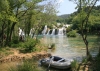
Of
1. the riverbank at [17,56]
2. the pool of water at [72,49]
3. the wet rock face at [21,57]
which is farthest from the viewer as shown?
the pool of water at [72,49]

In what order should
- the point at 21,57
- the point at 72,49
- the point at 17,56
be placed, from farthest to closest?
the point at 72,49
the point at 21,57
the point at 17,56

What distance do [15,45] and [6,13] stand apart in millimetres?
5911

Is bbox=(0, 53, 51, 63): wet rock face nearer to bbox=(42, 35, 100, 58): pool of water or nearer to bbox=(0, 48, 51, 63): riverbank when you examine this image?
bbox=(0, 48, 51, 63): riverbank

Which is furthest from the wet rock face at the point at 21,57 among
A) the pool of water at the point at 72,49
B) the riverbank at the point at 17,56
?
the pool of water at the point at 72,49

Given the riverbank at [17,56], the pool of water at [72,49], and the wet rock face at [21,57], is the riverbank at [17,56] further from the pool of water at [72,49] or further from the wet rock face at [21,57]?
the pool of water at [72,49]

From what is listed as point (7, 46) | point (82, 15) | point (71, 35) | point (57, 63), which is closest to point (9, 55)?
point (7, 46)

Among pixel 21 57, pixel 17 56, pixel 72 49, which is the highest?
pixel 17 56

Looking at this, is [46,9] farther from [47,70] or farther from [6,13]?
[47,70]

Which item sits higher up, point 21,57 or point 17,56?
point 17,56

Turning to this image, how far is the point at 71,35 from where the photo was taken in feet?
253

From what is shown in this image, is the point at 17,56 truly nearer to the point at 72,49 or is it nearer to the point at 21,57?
the point at 21,57

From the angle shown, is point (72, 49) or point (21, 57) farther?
point (72, 49)

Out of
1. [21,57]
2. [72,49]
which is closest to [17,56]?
[21,57]

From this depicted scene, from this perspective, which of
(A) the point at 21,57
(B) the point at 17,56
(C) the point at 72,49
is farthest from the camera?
(C) the point at 72,49
